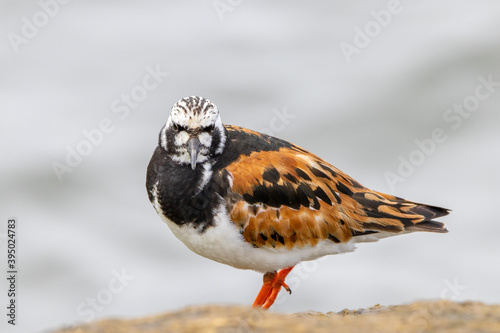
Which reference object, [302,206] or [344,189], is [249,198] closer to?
[302,206]

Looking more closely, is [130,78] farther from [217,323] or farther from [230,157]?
[217,323]

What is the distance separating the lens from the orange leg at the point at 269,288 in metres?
7.12

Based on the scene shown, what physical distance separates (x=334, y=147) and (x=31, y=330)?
681cm

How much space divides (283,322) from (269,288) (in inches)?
114

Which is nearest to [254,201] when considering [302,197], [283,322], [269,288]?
[302,197]

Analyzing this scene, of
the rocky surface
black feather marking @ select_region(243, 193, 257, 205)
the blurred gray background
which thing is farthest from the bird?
the blurred gray background

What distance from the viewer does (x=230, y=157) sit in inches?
266

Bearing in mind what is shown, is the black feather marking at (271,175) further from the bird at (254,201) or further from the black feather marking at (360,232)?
the black feather marking at (360,232)

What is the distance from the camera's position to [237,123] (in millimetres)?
14664

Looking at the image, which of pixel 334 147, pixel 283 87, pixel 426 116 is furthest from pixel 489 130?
pixel 283 87

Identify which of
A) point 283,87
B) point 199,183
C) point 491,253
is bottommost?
point 491,253

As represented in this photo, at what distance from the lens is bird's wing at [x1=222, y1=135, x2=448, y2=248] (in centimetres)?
658

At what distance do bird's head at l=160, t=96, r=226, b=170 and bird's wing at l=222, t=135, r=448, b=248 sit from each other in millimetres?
282

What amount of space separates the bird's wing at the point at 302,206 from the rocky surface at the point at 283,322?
1941mm
